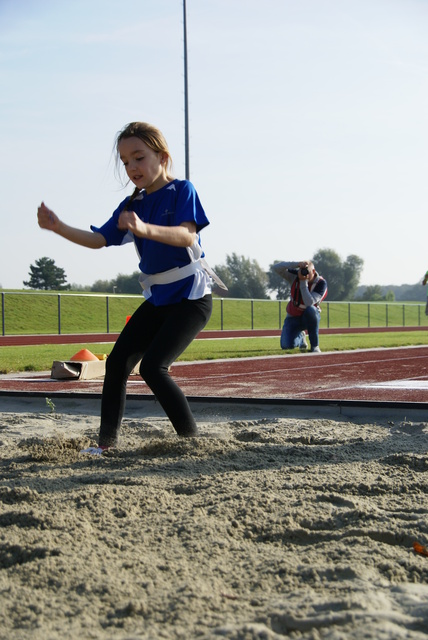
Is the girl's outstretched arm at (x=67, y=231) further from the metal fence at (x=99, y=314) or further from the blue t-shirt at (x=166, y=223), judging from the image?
the metal fence at (x=99, y=314)

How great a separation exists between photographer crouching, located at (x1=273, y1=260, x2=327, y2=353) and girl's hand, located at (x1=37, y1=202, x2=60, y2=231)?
1046cm

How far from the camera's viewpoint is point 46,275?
76.6m

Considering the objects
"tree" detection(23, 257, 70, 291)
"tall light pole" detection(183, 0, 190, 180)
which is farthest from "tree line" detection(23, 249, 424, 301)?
"tall light pole" detection(183, 0, 190, 180)

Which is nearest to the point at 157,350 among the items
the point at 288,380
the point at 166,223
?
the point at 166,223

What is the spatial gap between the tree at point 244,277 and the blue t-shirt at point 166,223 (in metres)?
86.9

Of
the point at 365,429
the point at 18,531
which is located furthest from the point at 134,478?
the point at 365,429

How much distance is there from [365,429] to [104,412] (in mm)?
1903

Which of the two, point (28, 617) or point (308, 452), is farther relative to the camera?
point (308, 452)

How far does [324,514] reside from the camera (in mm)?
3023

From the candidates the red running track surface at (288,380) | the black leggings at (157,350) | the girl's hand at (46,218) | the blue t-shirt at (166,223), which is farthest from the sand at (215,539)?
the red running track surface at (288,380)

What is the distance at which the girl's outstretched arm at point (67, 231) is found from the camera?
169 inches

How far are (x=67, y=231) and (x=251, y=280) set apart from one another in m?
90.8

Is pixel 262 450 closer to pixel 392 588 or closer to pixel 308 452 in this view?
pixel 308 452

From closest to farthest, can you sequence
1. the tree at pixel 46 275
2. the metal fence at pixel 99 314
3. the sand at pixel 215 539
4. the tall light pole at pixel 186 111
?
the sand at pixel 215 539
the tall light pole at pixel 186 111
the metal fence at pixel 99 314
the tree at pixel 46 275
